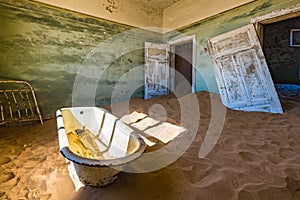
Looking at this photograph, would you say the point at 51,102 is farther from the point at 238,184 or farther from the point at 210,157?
the point at 238,184

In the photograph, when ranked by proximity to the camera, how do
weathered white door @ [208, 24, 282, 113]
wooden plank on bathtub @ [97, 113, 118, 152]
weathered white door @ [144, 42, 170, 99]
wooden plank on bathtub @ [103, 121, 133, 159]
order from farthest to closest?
1. weathered white door @ [144, 42, 170, 99]
2. weathered white door @ [208, 24, 282, 113]
3. wooden plank on bathtub @ [97, 113, 118, 152]
4. wooden plank on bathtub @ [103, 121, 133, 159]

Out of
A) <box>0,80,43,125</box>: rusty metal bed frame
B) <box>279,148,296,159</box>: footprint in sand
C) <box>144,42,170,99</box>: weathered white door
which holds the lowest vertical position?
<box>279,148,296,159</box>: footprint in sand

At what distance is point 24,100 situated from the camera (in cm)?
301

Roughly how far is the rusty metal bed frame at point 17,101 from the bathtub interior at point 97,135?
1073 millimetres

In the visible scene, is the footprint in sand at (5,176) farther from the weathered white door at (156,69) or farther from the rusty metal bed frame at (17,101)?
the weathered white door at (156,69)

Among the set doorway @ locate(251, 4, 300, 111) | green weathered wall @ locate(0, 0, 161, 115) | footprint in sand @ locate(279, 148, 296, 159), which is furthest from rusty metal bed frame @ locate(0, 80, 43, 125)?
doorway @ locate(251, 4, 300, 111)

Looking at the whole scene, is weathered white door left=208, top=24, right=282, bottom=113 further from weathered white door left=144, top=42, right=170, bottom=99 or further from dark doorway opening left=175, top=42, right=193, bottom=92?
dark doorway opening left=175, top=42, right=193, bottom=92

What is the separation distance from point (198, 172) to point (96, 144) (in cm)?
130

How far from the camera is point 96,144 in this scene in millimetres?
2035

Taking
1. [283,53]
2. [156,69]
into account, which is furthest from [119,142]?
[283,53]

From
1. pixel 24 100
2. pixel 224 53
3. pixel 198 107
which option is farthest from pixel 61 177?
pixel 224 53

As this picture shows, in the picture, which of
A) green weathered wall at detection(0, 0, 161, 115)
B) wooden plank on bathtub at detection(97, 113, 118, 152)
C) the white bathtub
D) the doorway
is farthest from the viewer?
the doorway

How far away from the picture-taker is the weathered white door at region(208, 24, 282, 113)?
2574 millimetres

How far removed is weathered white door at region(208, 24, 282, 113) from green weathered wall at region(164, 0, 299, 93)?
51 cm
